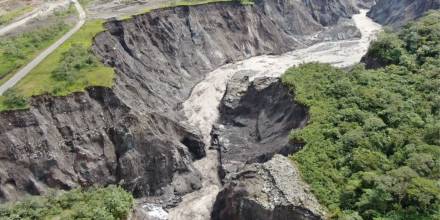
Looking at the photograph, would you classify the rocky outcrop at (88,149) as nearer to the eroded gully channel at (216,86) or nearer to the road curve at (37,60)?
the eroded gully channel at (216,86)

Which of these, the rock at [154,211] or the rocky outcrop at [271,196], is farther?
the rock at [154,211]

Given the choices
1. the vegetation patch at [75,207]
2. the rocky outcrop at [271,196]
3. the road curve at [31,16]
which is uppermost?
the road curve at [31,16]

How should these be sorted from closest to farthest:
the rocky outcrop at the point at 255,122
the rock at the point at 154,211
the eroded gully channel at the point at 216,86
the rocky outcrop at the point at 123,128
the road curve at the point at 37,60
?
the rock at the point at 154,211 < the rocky outcrop at the point at 123,128 < the eroded gully channel at the point at 216,86 < the rocky outcrop at the point at 255,122 < the road curve at the point at 37,60

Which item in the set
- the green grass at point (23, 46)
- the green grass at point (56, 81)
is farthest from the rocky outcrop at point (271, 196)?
the green grass at point (23, 46)

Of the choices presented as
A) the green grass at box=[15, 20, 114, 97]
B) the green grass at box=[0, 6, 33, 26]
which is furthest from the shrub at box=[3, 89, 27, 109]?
the green grass at box=[0, 6, 33, 26]

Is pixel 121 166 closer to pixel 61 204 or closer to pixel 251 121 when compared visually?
pixel 61 204

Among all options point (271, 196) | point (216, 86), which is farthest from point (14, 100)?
point (216, 86)

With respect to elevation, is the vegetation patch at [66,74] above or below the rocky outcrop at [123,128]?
above
